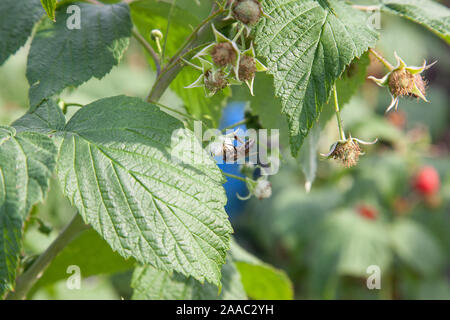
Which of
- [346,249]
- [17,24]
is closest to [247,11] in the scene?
[17,24]

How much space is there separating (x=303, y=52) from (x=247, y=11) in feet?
0.28

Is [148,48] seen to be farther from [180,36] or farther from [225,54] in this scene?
[225,54]

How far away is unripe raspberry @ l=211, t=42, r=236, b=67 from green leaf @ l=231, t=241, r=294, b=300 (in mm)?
509

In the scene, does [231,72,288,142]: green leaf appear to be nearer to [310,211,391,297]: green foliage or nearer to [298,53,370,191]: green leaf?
[298,53,370,191]: green leaf

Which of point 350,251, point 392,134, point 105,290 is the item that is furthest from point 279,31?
point 392,134

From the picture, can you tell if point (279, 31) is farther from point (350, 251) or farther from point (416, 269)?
point (416, 269)

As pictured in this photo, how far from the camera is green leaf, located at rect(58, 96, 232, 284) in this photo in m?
0.61

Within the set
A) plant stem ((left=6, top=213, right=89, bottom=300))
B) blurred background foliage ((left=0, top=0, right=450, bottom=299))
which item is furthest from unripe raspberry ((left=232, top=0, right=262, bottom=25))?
blurred background foliage ((left=0, top=0, right=450, bottom=299))

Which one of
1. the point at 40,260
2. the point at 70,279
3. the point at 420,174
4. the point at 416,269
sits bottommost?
the point at 416,269

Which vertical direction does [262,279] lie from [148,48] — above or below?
below

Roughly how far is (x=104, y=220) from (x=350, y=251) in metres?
1.97

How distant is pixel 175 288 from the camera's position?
2.96 ft

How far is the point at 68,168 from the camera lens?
2.03 feet

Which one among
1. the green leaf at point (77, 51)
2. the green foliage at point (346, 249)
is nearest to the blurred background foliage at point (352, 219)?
the green foliage at point (346, 249)
